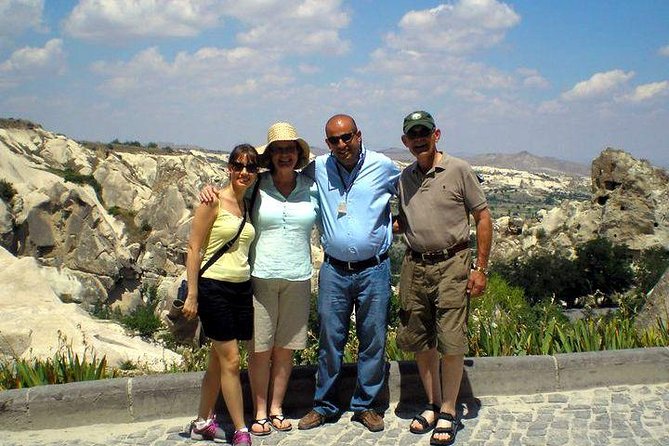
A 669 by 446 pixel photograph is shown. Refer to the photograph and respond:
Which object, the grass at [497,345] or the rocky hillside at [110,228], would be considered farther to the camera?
the rocky hillside at [110,228]

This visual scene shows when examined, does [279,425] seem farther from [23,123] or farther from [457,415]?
[23,123]

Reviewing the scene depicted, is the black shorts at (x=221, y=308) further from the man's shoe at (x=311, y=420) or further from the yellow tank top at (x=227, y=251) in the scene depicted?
the man's shoe at (x=311, y=420)

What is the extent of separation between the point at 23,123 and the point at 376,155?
58.2m

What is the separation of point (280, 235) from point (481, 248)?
1532mm

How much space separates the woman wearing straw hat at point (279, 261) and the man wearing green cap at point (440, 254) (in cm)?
81

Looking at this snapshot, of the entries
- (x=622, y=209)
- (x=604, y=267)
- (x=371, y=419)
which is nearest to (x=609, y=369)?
(x=371, y=419)

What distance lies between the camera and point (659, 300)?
7.01 m

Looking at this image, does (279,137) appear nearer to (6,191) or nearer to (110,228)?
(6,191)

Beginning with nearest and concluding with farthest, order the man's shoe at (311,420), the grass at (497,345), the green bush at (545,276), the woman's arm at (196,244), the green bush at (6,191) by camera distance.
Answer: the woman's arm at (196,244), the man's shoe at (311,420), the grass at (497,345), the green bush at (545,276), the green bush at (6,191)

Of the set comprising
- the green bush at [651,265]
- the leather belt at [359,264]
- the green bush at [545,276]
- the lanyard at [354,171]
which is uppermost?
the lanyard at [354,171]

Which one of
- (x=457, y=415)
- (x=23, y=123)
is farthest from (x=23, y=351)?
(x=23, y=123)

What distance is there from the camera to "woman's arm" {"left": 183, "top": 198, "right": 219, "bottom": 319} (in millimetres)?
4676

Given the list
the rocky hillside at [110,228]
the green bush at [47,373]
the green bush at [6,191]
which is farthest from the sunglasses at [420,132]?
the green bush at [6,191]

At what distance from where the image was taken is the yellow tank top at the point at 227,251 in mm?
4750
